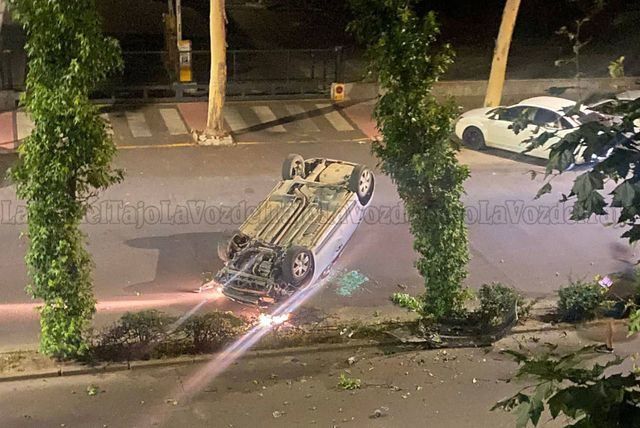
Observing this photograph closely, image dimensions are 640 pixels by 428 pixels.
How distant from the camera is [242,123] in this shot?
64.0ft

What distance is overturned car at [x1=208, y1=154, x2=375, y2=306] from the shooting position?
433 inches

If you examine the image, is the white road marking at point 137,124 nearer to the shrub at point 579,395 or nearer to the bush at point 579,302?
the bush at point 579,302

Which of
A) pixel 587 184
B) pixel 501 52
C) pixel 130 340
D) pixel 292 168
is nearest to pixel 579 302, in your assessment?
pixel 292 168

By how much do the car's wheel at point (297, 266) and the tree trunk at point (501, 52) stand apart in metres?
9.91

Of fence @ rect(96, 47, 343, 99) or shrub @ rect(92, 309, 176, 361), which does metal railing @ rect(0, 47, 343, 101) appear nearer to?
fence @ rect(96, 47, 343, 99)

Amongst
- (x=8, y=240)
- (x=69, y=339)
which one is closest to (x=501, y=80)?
(x=8, y=240)

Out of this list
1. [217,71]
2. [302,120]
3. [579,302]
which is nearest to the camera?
[579,302]

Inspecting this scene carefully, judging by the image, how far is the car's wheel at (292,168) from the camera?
1265cm

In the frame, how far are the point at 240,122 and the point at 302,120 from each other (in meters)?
1.53

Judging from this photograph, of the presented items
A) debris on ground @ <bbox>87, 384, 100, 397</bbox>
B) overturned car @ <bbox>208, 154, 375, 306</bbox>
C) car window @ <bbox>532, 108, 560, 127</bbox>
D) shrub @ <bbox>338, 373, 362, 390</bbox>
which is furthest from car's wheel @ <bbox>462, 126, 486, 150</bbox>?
car window @ <bbox>532, 108, 560, 127</bbox>

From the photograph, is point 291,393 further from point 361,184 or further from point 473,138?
point 473,138

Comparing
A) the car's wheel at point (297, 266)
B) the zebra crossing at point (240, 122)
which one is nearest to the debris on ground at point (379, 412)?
the car's wheel at point (297, 266)

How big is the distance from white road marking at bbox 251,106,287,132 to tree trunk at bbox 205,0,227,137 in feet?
5.06

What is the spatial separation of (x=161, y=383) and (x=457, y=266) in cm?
380
